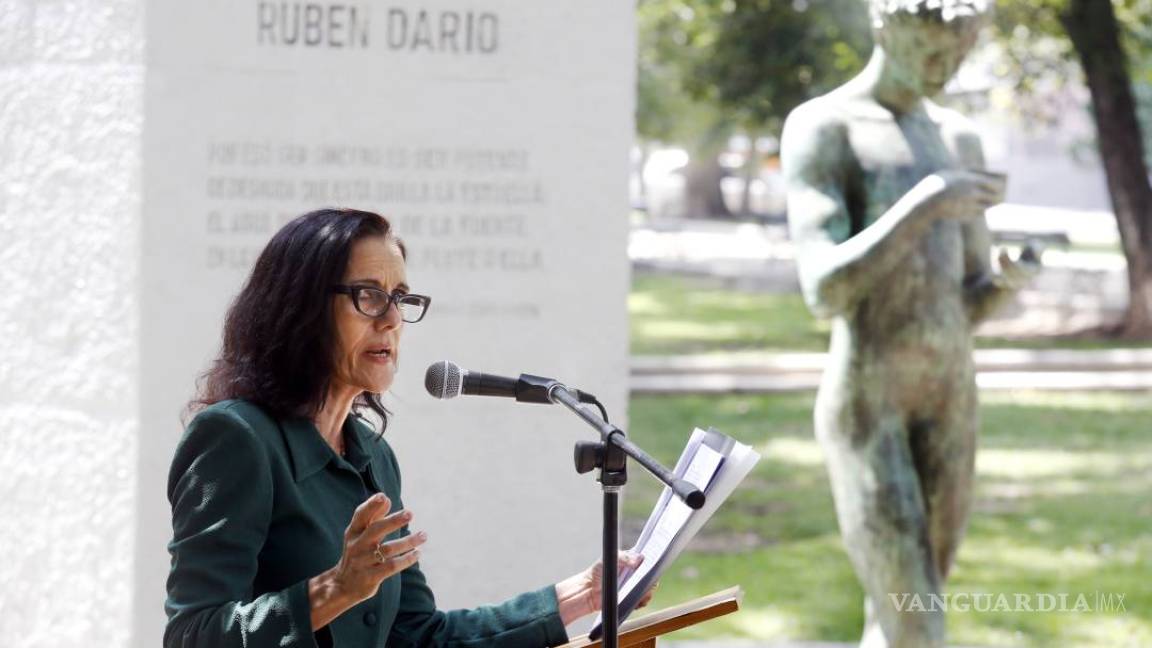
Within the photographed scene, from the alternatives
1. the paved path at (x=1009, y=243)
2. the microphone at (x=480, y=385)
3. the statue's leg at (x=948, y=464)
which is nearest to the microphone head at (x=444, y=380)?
the microphone at (x=480, y=385)

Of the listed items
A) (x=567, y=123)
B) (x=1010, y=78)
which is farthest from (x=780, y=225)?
(x=567, y=123)

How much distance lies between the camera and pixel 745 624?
26.3 feet

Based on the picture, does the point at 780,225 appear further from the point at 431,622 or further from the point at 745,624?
the point at 431,622

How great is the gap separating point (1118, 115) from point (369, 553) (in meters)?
16.5

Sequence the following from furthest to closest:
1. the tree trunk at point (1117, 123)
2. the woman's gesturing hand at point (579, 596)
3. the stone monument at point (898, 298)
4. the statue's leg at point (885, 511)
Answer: the tree trunk at point (1117, 123), the statue's leg at point (885, 511), the stone monument at point (898, 298), the woman's gesturing hand at point (579, 596)

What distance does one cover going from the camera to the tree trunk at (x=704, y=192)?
40.9m

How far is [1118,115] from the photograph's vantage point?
1752 centimetres

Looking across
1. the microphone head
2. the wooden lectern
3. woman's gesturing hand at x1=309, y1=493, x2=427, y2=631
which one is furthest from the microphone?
the wooden lectern

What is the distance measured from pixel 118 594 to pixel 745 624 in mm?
3853

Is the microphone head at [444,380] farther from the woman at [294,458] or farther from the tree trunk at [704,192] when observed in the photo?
the tree trunk at [704,192]

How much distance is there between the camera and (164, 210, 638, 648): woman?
2525 mm

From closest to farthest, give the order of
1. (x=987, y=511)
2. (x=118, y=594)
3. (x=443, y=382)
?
(x=443, y=382)
(x=118, y=594)
(x=987, y=511)

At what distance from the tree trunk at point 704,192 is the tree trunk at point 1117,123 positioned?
23.3 m

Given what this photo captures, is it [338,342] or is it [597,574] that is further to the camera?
[597,574]
